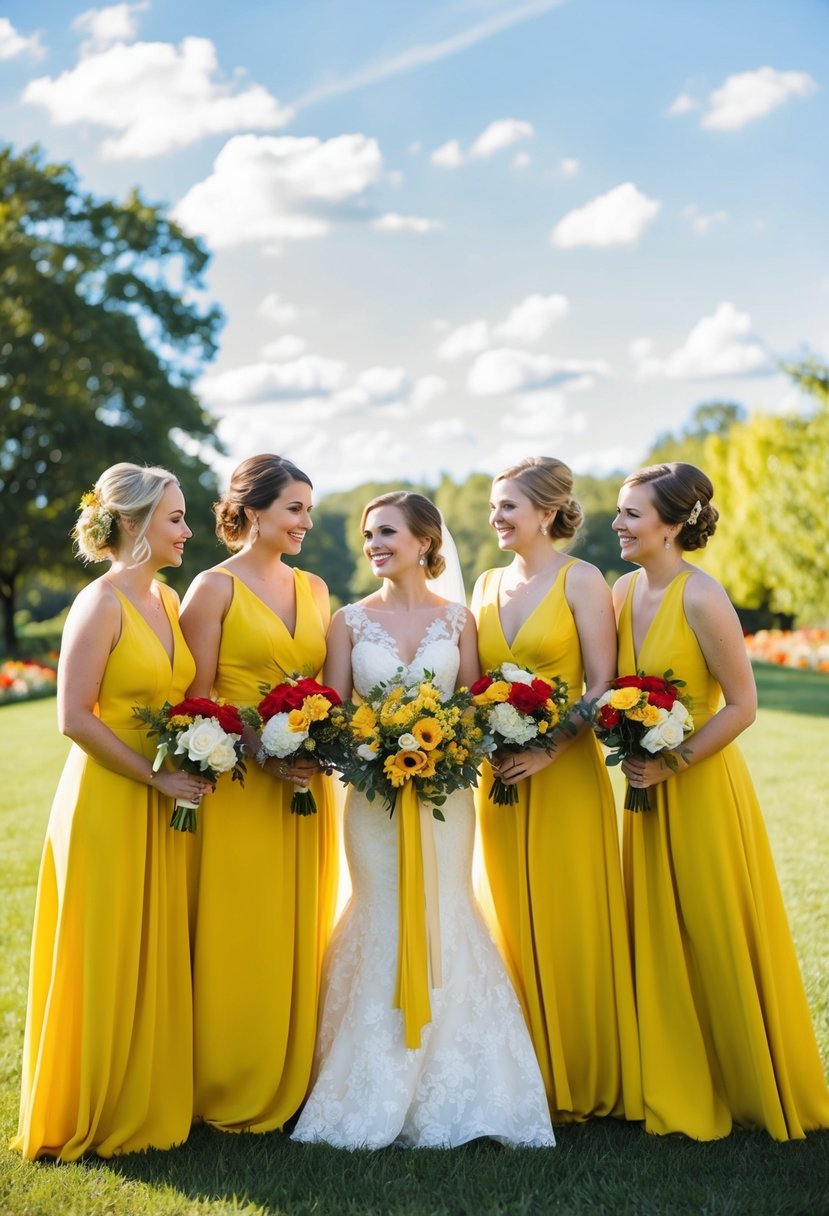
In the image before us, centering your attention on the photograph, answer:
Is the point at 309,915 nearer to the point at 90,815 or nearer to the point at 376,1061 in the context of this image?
the point at 376,1061

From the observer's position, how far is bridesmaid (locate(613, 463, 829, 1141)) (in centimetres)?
536

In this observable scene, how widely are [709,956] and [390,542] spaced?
8.50 ft

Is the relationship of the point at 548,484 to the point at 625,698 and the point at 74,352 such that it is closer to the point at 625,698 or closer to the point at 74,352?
the point at 625,698

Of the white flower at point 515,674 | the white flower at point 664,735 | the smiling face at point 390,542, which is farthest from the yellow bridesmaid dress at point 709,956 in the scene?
the smiling face at point 390,542

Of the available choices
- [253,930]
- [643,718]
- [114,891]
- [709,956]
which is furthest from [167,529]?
[709,956]

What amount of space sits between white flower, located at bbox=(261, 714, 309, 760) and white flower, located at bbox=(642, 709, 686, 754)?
1.55 m

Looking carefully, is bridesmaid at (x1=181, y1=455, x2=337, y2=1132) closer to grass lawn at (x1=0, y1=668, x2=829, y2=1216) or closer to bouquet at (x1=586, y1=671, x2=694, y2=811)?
grass lawn at (x1=0, y1=668, x2=829, y2=1216)

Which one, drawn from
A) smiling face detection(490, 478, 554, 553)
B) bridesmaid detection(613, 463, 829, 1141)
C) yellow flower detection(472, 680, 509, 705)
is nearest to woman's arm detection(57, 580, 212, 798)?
yellow flower detection(472, 680, 509, 705)

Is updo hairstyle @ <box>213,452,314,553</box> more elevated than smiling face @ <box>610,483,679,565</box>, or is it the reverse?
updo hairstyle @ <box>213,452,314,553</box>

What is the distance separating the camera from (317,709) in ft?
16.7

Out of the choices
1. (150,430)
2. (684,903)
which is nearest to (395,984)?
(684,903)

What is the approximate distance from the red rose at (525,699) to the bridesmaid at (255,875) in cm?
102

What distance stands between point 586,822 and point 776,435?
146ft

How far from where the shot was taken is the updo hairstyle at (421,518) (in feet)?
19.4
